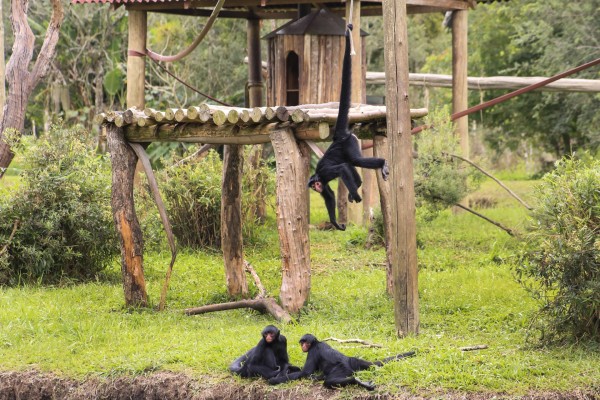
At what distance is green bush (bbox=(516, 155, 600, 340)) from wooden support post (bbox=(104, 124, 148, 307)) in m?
4.22

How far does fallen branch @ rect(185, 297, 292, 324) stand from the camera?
9320 millimetres

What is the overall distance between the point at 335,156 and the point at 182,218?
584 cm

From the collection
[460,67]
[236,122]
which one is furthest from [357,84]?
[236,122]

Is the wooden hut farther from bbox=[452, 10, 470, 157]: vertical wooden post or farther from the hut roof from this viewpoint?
bbox=[452, 10, 470, 157]: vertical wooden post

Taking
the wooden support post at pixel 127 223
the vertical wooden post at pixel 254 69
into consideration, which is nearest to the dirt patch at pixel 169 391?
the wooden support post at pixel 127 223

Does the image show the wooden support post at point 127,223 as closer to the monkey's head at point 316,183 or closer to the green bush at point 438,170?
the monkey's head at point 316,183

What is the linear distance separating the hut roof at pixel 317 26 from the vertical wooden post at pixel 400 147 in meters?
5.47

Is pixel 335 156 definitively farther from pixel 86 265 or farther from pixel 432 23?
pixel 432 23

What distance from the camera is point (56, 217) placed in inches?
453

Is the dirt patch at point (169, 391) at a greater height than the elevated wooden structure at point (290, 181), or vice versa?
the elevated wooden structure at point (290, 181)

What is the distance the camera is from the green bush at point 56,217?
37.7 feet

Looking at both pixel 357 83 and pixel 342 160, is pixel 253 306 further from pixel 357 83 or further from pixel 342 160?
pixel 357 83

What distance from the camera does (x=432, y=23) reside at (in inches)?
1253

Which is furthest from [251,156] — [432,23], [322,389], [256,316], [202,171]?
[432,23]
